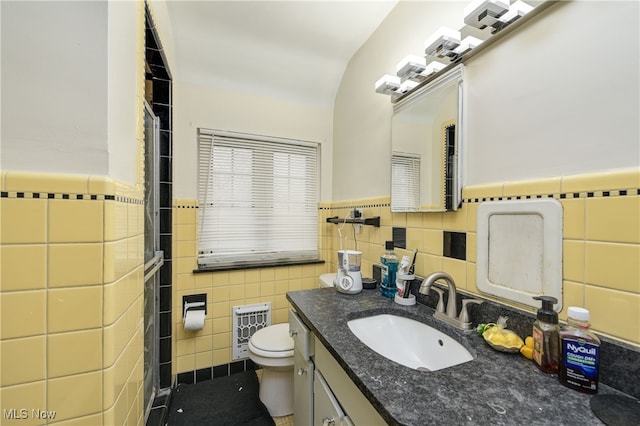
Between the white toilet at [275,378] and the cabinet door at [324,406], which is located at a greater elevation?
the cabinet door at [324,406]

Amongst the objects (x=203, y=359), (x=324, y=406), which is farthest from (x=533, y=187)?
(x=203, y=359)

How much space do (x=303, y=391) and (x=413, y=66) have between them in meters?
1.58

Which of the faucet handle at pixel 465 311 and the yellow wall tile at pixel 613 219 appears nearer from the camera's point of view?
the yellow wall tile at pixel 613 219

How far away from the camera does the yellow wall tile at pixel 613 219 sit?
2.05ft

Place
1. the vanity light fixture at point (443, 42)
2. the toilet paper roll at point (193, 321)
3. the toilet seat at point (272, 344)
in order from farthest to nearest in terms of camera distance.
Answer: the toilet paper roll at point (193, 321) < the toilet seat at point (272, 344) < the vanity light fixture at point (443, 42)

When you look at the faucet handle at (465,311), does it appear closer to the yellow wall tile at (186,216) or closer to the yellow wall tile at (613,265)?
the yellow wall tile at (613,265)

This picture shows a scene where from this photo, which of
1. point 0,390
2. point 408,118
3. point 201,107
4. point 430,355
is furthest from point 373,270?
point 201,107

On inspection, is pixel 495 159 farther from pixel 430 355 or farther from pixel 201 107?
pixel 201 107

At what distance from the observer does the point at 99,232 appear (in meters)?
0.68

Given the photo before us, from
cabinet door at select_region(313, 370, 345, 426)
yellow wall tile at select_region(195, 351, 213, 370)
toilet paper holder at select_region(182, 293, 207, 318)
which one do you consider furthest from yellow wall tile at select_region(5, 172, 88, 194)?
yellow wall tile at select_region(195, 351, 213, 370)

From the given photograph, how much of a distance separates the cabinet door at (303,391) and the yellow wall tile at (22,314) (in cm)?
87

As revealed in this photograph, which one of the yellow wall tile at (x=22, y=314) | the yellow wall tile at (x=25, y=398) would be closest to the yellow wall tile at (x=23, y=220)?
the yellow wall tile at (x=22, y=314)

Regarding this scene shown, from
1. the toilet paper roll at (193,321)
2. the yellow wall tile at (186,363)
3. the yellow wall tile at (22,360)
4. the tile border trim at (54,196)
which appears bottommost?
the yellow wall tile at (186,363)

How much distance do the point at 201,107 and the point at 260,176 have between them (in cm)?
65
